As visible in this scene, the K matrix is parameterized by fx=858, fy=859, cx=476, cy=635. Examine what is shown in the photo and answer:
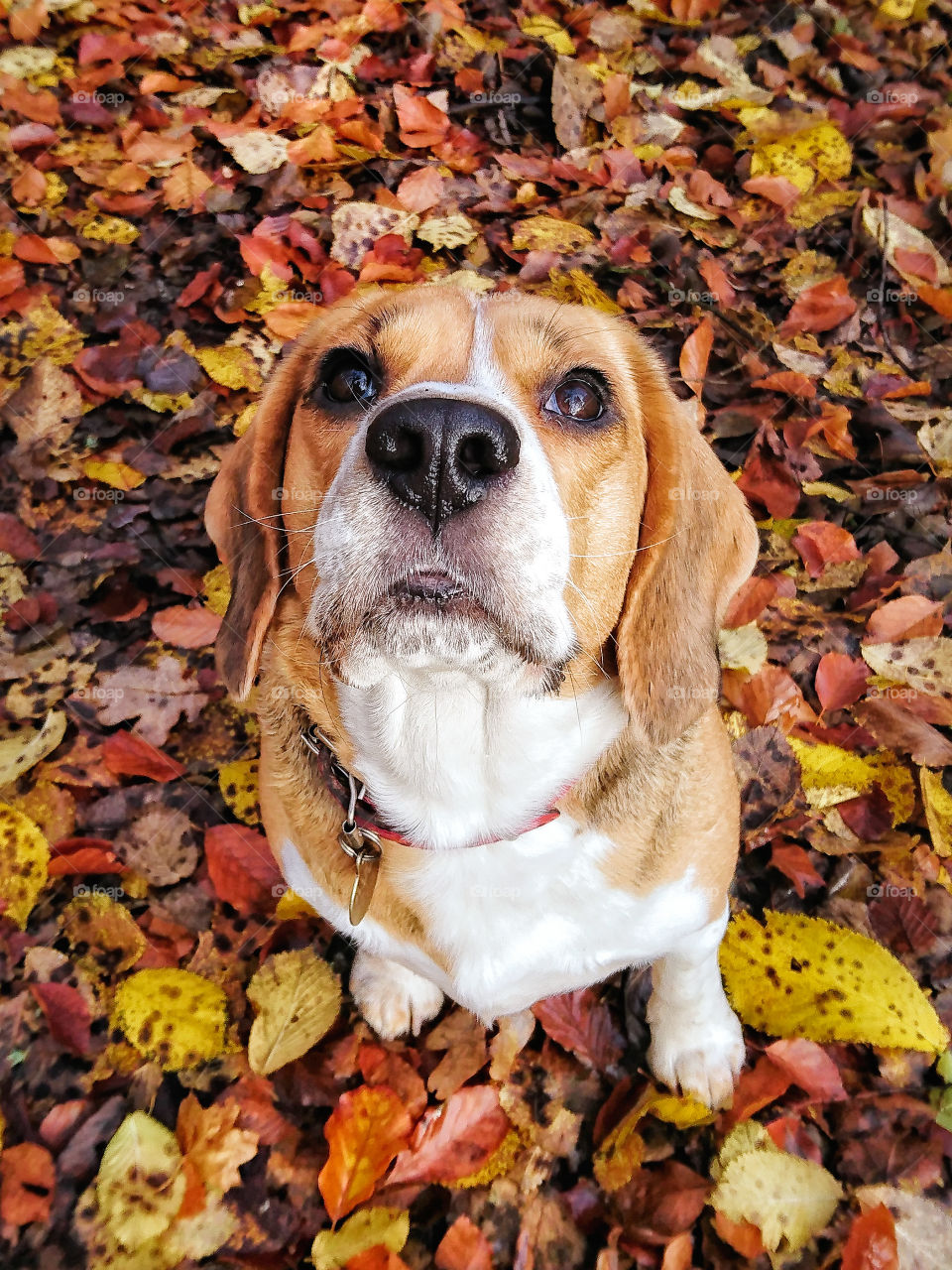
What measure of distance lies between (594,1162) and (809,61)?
6188 millimetres

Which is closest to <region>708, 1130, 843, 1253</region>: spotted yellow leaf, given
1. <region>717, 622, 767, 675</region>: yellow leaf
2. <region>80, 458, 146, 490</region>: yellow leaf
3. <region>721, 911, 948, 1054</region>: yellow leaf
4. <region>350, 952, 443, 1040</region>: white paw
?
<region>721, 911, 948, 1054</region>: yellow leaf

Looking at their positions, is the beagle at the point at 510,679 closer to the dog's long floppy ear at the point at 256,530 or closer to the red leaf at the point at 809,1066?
the dog's long floppy ear at the point at 256,530

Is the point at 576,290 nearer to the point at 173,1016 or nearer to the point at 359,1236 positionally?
the point at 173,1016

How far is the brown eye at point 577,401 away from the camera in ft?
6.82

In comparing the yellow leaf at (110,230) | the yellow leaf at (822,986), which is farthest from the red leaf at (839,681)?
the yellow leaf at (110,230)

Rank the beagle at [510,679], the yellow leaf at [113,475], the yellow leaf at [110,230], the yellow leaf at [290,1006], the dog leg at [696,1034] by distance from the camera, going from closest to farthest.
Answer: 1. the beagle at [510,679]
2. the dog leg at [696,1034]
3. the yellow leaf at [290,1006]
4. the yellow leaf at [113,475]
5. the yellow leaf at [110,230]

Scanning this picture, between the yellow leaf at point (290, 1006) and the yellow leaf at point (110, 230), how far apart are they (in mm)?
3978

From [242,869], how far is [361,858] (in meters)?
1.07

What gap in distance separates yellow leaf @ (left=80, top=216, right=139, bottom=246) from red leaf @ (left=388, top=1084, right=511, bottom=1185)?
4.58 metres

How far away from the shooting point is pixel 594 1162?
2490 millimetres

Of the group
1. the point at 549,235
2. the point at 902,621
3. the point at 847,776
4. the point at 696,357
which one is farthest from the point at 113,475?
the point at 902,621

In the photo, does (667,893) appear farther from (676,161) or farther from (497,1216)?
(676,161)

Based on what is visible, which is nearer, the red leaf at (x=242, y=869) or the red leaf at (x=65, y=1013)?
the red leaf at (x=65, y=1013)

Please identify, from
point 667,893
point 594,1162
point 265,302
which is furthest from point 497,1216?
point 265,302
